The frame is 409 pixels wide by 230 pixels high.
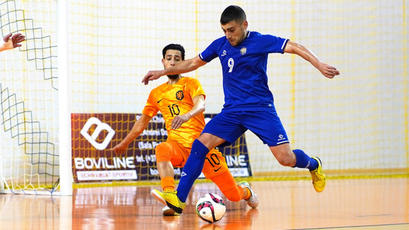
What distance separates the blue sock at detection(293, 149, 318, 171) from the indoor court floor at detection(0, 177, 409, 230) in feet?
1.44

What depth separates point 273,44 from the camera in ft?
19.2

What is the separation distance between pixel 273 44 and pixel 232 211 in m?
1.81

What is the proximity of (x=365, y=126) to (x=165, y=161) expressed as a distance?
8563 millimetres

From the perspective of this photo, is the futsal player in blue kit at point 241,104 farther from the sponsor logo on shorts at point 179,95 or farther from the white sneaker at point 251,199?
the white sneaker at point 251,199

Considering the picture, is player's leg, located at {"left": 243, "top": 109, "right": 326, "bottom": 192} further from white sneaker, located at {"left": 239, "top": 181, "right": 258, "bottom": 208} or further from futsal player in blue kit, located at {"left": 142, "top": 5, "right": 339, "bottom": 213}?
white sneaker, located at {"left": 239, "top": 181, "right": 258, "bottom": 208}

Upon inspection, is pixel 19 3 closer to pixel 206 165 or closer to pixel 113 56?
pixel 113 56

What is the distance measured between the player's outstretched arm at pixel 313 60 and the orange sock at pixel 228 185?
1.41 m

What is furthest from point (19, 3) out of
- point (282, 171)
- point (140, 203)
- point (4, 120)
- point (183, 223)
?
point (183, 223)

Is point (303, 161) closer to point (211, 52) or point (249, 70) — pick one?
point (249, 70)

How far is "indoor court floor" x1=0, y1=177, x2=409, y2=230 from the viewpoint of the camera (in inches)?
218

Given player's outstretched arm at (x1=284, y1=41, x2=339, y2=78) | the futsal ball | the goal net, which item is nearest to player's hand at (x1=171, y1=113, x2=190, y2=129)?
the futsal ball

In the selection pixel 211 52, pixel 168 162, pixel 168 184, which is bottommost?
pixel 168 184

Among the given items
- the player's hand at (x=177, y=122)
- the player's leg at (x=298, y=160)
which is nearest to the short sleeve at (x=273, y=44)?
the player's leg at (x=298, y=160)

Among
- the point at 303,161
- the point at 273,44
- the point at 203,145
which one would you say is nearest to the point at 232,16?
the point at 273,44
